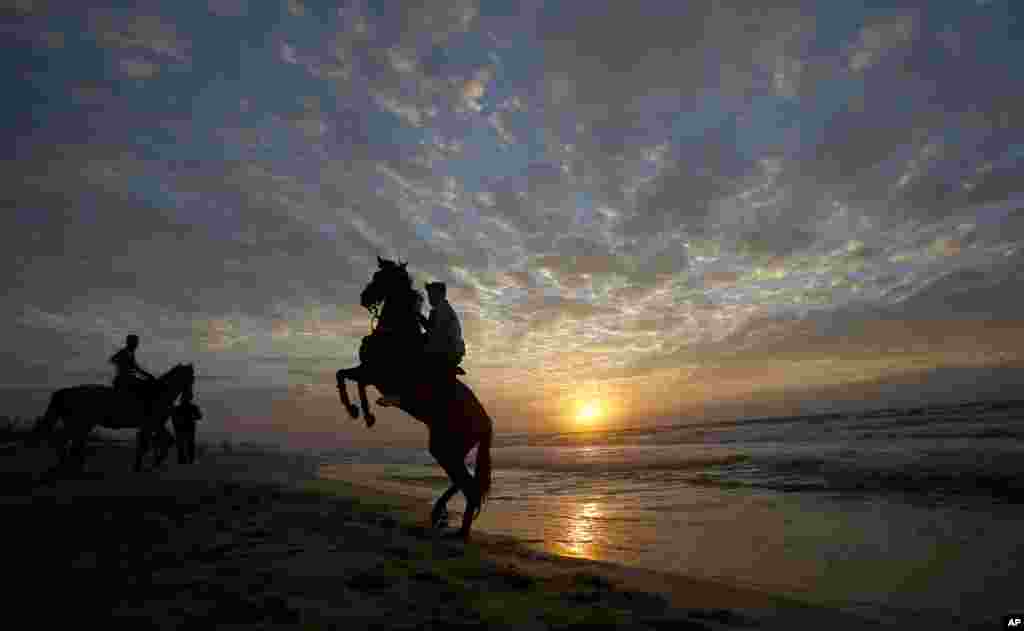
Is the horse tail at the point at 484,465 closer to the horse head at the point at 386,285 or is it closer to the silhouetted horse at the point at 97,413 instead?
the horse head at the point at 386,285

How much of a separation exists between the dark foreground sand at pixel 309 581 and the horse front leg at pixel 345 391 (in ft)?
5.13

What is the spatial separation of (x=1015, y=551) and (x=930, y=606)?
9.25ft

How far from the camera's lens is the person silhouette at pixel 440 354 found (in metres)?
7.36

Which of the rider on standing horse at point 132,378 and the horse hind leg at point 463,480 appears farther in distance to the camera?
the rider on standing horse at point 132,378

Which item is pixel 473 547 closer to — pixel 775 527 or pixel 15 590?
pixel 15 590

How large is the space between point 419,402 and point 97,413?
10.5 meters

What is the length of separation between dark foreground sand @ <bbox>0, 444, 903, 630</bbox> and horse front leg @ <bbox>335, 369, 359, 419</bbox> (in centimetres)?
156

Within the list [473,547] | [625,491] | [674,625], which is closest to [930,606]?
[674,625]

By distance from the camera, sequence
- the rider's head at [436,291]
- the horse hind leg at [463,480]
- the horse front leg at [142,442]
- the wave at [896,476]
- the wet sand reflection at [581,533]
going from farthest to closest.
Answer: the horse front leg at [142,442], the wave at [896,476], the rider's head at [436,291], the horse hind leg at [463,480], the wet sand reflection at [581,533]

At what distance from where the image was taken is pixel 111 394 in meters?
12.9

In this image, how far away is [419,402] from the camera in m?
7.37

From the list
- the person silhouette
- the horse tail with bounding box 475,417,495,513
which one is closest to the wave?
the horse tail with bounding box 475,417,495,513

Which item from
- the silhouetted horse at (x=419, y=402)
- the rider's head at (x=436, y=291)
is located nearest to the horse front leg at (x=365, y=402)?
the silhouetted horse at (x=419, y=402)

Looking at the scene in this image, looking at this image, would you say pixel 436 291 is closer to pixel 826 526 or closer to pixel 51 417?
pixel 826 526
